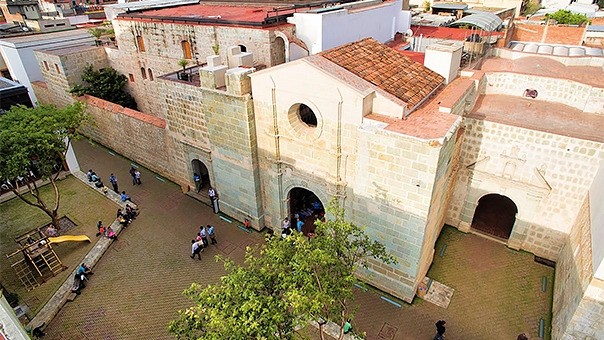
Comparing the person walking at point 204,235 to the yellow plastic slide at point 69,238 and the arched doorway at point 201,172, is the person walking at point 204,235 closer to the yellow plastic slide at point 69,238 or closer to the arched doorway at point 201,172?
the arched doorway at point 201,172

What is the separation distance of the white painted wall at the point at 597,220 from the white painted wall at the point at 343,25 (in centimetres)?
1449

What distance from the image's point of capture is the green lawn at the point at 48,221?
1614 cm

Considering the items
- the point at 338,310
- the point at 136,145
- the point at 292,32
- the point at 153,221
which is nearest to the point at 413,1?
the point at 292,32

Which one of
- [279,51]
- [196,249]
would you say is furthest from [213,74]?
[196,249]

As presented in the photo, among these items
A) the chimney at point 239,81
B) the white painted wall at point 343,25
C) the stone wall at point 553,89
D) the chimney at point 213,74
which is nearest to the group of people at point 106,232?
the chimney at point 213,74

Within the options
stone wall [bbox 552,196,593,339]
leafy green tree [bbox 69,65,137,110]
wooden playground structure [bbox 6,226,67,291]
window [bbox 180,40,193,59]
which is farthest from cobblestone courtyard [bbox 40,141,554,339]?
leafy green tree [bbox 69,65,137,110]

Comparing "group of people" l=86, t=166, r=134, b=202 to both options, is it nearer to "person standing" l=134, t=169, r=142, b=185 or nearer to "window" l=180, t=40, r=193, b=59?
"person standing" l=134, t=169, r=142, b=185

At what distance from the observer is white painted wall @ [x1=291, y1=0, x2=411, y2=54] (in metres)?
20.6

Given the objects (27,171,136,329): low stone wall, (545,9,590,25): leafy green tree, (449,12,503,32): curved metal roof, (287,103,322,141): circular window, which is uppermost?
(449,12,503,32): curved metal roof

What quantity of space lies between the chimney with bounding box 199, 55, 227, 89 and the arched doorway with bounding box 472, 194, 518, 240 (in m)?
14.9

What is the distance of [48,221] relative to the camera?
2041cm

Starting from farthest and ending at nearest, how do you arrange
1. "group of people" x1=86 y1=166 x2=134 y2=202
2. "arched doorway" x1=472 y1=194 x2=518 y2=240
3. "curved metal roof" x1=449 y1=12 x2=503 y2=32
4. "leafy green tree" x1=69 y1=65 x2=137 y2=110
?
"leafy green tree" x1=69 y1=65 x2=137 y2=110
"curved metal roof" x1=449 y1=12 x2=503 y2=32
"group of people" x1=86 y1=166 x2=134 y2=202
"arched doorway" x1=472 y1=194 x2=518 y2=240

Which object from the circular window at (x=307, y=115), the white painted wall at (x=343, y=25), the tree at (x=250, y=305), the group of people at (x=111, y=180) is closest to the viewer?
the tree at (x=250, y=305)

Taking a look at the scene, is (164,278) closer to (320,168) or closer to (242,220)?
(242,220)
